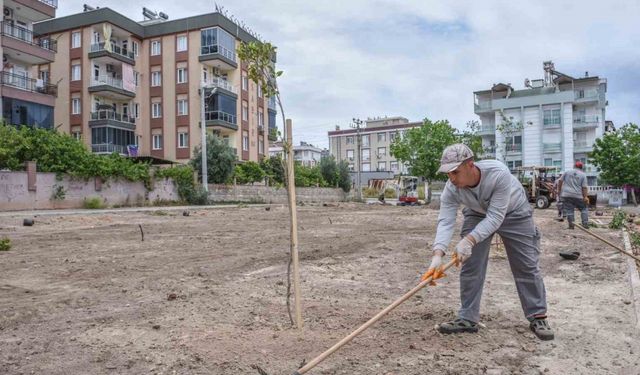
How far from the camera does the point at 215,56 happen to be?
39781 mm

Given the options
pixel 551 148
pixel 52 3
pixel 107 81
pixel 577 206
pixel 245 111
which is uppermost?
pixel 52 3

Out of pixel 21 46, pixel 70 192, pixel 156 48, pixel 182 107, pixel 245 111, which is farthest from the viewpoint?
pixel 245 111

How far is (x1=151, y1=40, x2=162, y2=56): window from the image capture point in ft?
138

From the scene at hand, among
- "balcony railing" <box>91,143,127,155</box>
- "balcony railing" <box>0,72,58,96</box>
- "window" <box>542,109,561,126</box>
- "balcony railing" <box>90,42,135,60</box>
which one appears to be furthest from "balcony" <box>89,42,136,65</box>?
"window" <box>542,109,561,126</box>

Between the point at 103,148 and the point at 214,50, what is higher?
the point at 214,50

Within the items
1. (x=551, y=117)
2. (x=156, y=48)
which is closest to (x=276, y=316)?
(x=156, y=48)

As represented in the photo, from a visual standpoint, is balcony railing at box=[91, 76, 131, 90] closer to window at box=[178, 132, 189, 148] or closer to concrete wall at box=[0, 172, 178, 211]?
window at box=[178, 132, 189, 148]

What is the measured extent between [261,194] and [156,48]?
56.5ft

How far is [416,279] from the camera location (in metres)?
6.14

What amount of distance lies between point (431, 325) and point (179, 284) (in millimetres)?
3046

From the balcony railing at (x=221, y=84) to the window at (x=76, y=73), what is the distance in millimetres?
10117

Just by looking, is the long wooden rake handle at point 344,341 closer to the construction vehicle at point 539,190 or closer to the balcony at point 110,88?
the construction vehicle at point 539,190

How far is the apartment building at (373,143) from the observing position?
284 ft

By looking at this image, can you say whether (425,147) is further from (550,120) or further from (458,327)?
(458,327)
